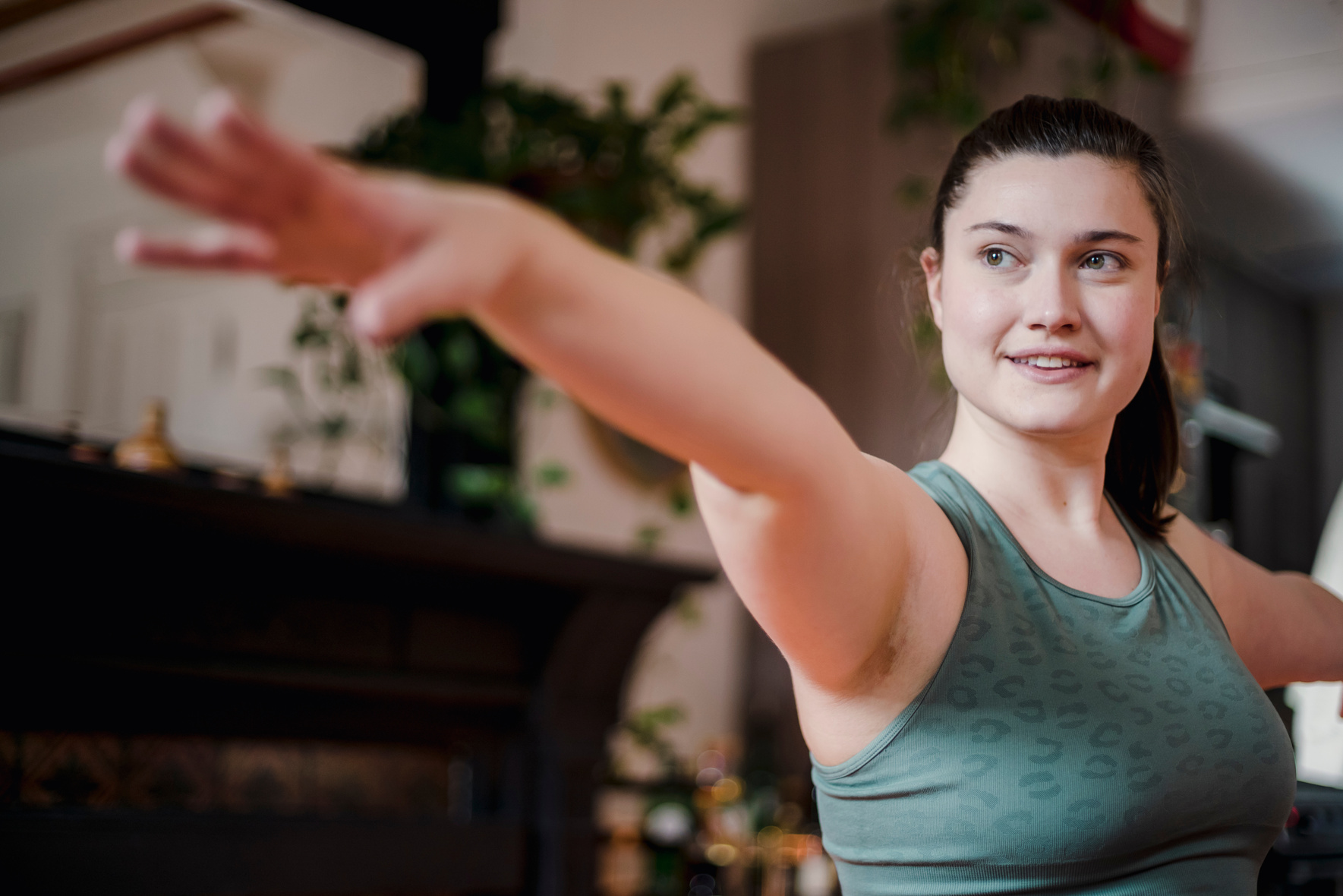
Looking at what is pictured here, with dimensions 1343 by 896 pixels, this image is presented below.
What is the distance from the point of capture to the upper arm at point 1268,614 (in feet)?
2.35

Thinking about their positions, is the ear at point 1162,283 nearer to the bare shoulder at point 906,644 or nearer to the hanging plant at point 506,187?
the bare shoulder at point 906,644

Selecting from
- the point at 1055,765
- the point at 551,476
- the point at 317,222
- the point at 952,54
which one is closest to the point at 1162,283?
the point at 1055,765

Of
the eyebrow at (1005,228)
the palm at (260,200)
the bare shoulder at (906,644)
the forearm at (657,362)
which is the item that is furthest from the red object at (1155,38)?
the palm at (260,200)

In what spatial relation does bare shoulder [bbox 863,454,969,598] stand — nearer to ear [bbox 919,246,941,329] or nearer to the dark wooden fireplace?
ear [bbox 919,246,941,329]

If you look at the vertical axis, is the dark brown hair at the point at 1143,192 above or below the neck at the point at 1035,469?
above

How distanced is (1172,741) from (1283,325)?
3.27 m

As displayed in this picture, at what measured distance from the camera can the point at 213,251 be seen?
0.32 m

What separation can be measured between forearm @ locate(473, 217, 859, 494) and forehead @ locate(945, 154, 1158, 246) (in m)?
0.22

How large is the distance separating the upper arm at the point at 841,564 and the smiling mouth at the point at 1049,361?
83mm

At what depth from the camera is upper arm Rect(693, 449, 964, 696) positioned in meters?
0.45

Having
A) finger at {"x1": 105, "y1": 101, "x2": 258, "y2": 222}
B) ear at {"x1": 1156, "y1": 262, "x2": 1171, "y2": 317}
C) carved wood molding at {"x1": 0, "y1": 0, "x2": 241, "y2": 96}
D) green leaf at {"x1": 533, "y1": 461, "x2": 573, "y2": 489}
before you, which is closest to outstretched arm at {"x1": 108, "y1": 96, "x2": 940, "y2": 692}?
finger at {"x1": 105, "y1": 101, "x2": 258, "y2": 222}

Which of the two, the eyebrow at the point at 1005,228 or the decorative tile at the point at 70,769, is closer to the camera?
the eyebrow at the point at 1005,228

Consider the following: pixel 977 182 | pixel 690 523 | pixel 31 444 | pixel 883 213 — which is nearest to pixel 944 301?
pixel 977 182

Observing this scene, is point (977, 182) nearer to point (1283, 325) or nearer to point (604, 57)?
point (604, 57)
